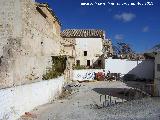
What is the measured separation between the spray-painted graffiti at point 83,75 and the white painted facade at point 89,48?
1156cm

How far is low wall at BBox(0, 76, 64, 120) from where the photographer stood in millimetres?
16958

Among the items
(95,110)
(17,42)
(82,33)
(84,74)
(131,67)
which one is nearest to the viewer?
(95,110)

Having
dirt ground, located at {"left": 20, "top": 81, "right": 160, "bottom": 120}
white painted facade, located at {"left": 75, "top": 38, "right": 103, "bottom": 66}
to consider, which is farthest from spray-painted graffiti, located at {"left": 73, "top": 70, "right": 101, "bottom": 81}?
dirt ground, located at {"left": 20, "top": 81, "right": 160, "bottom": 120}

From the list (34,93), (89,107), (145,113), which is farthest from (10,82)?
(145,113)

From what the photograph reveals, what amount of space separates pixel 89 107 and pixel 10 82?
625 centimetres

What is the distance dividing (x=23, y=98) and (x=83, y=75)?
29.6 metres

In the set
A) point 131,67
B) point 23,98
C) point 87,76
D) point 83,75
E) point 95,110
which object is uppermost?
Answer: point 131,67

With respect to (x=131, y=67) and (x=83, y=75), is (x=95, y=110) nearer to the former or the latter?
(x=83, y=75)

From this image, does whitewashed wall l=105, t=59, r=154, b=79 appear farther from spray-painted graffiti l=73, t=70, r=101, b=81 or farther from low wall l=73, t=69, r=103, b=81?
spray-painted graffiti l=73, t=70, r=101, b=81

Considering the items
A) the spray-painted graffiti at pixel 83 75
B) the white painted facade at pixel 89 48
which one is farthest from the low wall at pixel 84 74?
the white painted facade at pixel 89 48

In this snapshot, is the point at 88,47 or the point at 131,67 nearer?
the point at 131,67

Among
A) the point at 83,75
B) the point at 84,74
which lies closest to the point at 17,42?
the point at 83,75

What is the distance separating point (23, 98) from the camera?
2005 centimetres

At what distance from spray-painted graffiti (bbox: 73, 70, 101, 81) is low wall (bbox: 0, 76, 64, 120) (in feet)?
65.2
